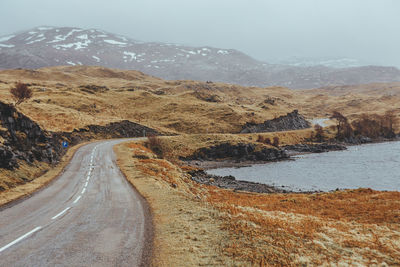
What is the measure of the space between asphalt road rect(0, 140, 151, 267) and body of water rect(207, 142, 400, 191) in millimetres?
39324

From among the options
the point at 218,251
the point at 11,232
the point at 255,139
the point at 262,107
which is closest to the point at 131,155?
the point at 11,232

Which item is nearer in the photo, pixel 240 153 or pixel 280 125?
pixel 240 153

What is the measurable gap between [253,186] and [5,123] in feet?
126

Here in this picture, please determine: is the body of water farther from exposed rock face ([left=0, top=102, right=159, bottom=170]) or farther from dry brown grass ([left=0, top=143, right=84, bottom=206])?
dry brown grass ([left=0, top=143, right=84, bottom=206])

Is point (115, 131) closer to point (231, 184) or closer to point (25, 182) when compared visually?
point (231, 184)

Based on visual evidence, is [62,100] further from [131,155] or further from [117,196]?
[117,196]

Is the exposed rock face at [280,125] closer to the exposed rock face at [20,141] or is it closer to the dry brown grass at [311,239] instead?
the exposed rock face at [20,141]

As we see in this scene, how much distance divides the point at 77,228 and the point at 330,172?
62891 millimetres

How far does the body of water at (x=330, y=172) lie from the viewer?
5341cm

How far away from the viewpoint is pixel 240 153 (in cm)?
8106

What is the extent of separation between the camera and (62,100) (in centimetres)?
10925

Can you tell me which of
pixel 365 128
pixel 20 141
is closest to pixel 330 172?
pixel 20 141

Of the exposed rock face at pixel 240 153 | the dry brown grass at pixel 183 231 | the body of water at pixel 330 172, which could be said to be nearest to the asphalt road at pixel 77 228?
the dry brown grass at pixel 183 231

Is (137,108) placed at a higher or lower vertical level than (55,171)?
higher
